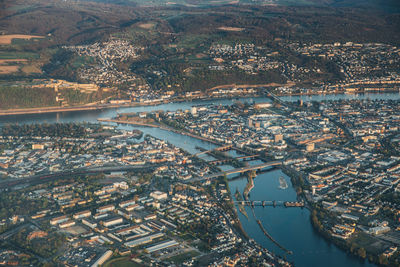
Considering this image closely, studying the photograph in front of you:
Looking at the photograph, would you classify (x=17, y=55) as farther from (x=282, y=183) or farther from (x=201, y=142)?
(x=282, y=183)

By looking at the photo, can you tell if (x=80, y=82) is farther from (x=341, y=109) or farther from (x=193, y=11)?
Answer: (x=193, y=11)

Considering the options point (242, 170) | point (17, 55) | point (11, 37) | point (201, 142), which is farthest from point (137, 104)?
point (11, 37)

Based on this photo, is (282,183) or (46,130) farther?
(46,130)

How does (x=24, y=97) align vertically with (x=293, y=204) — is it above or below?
below

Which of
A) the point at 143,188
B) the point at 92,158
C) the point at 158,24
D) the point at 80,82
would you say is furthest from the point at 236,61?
the point at 143,188

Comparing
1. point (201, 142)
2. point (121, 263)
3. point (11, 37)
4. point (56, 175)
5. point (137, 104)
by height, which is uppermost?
point (11, 37)

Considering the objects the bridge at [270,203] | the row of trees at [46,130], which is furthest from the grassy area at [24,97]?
the bridge at [270,203]

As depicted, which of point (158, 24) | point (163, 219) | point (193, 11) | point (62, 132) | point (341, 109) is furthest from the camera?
point (193, 11)
